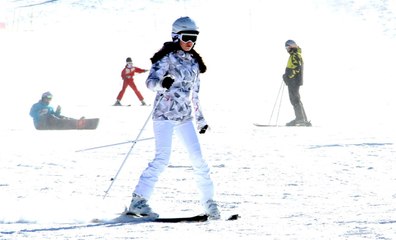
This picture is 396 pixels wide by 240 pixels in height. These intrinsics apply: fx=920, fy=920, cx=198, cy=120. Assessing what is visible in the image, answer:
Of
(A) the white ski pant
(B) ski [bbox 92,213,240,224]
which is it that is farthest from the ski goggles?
(B) ski [bbox 92,213,240,224]

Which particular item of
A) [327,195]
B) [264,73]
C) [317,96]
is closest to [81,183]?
[327,195]

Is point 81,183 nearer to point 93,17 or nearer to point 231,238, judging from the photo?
point 231,238

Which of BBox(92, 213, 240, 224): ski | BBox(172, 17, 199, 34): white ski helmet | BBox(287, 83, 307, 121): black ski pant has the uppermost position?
BBox(172, 17, 199, 34): white ski helmet

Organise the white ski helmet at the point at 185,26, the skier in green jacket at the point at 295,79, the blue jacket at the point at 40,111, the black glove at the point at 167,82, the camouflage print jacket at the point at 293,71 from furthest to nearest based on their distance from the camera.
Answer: the camouflage print jacket at the point at 293,71
the skier in green jacket at the point at 295,79
the blue jacket at the point at 40,111
the white ski helmet at the point at 185,26
the black glove at the point at 167,82

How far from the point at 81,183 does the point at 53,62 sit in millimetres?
22505

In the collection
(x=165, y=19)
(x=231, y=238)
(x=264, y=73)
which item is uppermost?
(x=165, y=19)

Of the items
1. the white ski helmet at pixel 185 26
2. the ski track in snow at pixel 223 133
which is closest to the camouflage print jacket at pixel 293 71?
the ski track in snow at pixel 223 133

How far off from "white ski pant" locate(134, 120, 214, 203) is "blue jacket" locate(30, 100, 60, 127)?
29.0 feet

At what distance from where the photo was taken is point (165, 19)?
39281 millimetres

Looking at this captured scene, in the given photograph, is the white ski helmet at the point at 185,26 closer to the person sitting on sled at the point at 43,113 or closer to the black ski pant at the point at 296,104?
the person sitting on sled at the point at 43,113

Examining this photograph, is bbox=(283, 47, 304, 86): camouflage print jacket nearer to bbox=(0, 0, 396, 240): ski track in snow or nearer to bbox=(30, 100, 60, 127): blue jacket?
bbox=(0, 0, 396, 240): ski track in snow

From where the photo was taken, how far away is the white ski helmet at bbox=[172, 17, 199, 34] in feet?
20.2

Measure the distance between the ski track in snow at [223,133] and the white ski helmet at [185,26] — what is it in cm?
129

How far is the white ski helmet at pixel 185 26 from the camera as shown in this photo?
6.15 metres
